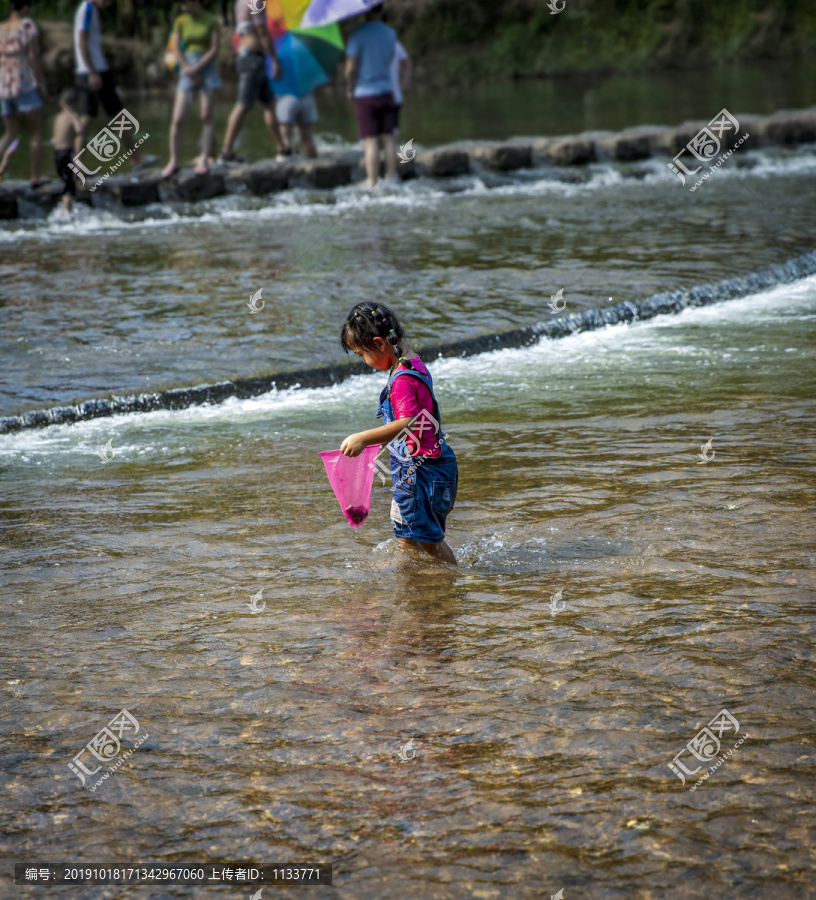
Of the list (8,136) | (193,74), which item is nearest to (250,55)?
(193,74)

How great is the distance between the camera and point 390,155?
1319 centimetres

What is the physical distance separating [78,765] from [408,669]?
1058 millimetres

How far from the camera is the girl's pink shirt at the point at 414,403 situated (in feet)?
13.8

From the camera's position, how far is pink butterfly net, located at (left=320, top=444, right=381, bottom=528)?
4.27 m

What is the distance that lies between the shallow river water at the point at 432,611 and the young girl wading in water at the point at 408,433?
0.21 metres

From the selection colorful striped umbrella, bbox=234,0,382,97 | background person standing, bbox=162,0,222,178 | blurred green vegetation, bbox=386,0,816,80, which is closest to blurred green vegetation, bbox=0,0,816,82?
blurred green vegetation, bbox=386,0,816,80

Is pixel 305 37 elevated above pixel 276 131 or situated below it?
above

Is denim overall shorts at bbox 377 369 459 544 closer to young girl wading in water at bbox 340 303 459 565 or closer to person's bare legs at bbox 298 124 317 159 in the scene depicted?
young girl wading in water at bbox 340 303 459 565

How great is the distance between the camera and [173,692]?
351 cm

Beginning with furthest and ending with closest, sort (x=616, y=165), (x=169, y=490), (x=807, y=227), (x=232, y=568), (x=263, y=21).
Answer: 1. (x=616, y=165)
2. (x=263, y=21)
3. (x=807, y=227)
4. (x=169, y=490)
5. (x=232, y=568)

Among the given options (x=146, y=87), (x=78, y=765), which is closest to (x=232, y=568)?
(x=78, y=765)

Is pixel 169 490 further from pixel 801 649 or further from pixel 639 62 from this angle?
pixel 639 62

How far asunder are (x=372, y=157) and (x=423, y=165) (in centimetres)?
142

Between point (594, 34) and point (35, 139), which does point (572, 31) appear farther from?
point (35, 139)
